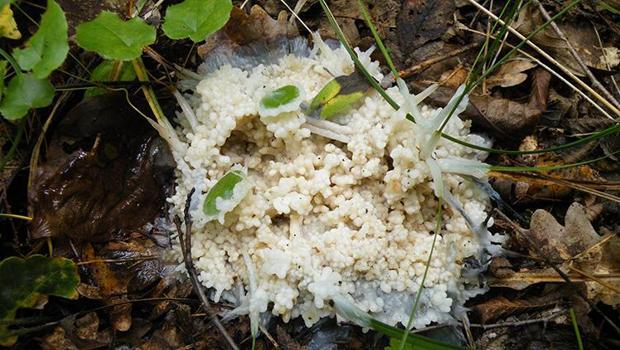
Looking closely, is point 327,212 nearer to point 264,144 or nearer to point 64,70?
point 264,144

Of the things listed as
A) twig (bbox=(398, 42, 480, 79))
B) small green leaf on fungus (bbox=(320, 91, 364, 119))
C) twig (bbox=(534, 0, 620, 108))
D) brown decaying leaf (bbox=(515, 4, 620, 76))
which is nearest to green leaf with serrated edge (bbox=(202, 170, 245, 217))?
small green leaf on fungus (bbox=(320, 91, 364, 119))

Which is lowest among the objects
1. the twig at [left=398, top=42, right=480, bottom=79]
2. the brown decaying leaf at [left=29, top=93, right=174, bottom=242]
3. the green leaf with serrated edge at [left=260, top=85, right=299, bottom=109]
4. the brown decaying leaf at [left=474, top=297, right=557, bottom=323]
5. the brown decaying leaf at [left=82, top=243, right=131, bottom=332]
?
the brown decaying leaf at [left=474, top=297, right=557, bottom=323]

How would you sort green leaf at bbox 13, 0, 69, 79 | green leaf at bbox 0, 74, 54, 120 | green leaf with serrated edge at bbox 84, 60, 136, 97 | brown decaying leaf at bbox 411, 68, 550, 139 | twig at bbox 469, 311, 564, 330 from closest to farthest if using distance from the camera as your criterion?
1. green leaf at bbox 13, 0, 69, 79
2. green leaf at bbox 0, 74, 54, 120
3. twig at bbox 469, 311, 564, 330
4. green leaf with serrated edge at bbox 84, 60, 136, 97
5. brown decaying leaf at bbox 411, 68, 550, 139

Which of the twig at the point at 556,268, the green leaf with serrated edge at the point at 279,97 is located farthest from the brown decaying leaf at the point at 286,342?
the twig at the point at 556,268

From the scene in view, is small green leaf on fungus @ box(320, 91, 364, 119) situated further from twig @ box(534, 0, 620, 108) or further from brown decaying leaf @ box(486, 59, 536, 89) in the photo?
twig @ box(534, 0, 620, 108)

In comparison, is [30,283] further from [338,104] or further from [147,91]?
[338,104]

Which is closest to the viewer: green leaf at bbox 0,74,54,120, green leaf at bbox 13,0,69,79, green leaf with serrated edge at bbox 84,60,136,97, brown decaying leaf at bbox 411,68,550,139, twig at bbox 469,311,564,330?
green leaf at bbox 13,0,69,79

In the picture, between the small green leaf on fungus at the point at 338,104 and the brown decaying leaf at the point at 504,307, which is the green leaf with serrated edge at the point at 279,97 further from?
the brown decaying leaf at the point at 504,307
